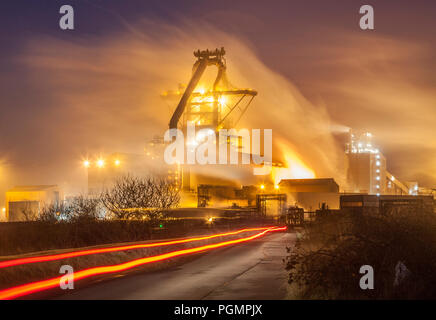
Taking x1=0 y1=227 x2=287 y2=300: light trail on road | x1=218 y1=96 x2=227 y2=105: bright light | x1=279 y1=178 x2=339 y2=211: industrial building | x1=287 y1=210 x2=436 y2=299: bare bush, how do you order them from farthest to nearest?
1. x1=279 y1=178 x2=339 y2=211: industrial building
2. x1=218 y1=96 x2=227 y2=105: bright light
3. x1=0 y1=227 x2=287 y2=300: light trail on road
4. x1=287 y1=210 x2=436 y2=299: bare bush

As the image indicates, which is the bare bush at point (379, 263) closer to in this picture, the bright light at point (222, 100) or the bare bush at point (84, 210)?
the bare bush at point (84, 210)

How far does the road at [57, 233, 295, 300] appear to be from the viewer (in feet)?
42.9

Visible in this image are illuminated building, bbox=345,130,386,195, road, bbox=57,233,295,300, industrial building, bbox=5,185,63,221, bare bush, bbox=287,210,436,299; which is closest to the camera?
bare bush, bbox=287,210,436,299

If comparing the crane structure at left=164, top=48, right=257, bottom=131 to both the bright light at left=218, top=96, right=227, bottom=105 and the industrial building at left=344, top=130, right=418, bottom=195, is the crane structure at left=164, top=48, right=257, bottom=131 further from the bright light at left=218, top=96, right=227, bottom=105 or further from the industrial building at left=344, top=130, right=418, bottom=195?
the industrial building at left=344, top=130, right=418, bottom=195

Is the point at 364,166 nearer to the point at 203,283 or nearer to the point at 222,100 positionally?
the point at 222,100

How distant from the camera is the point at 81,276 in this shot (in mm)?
15867

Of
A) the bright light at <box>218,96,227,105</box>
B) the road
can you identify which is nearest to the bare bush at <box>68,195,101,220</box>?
the road

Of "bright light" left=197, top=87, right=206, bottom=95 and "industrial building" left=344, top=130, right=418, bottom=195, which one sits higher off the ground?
"bright light" left=197, top=87, right=206, bottom=95

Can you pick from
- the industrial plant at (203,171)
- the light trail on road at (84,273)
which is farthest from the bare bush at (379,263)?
the industrial plant at (203,171)

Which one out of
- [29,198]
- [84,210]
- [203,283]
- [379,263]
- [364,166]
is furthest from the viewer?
[364,166]

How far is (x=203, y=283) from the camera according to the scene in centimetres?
1541

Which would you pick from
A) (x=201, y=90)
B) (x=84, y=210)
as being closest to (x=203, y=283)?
(x=84, y=210)

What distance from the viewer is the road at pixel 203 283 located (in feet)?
42.9

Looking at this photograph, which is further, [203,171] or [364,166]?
[364,166]
